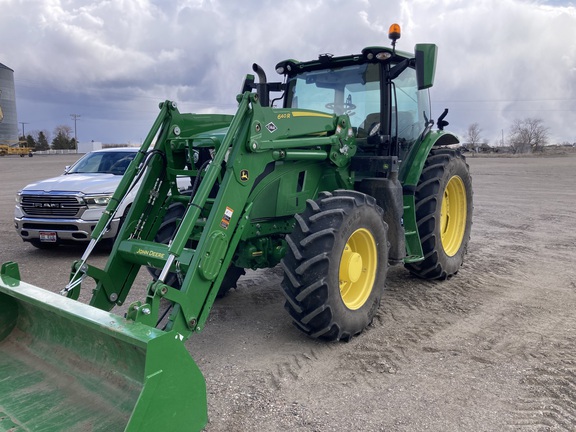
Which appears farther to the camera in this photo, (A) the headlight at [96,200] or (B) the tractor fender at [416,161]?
(A) the headlight at [96,200]

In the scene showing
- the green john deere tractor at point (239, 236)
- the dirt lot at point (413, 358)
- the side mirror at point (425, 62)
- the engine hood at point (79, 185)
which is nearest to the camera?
the green john deere tractor at point (239, 236)

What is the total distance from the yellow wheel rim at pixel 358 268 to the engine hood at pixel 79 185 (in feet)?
16.3

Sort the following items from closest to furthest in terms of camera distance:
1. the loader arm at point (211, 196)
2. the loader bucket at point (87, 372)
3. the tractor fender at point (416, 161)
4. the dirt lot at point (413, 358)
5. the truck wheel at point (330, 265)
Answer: the loader bucket at point (87, 372) < the dirt lot at point (413, 358) < the loader arm at point (211, 196) < the truck wheel at point (330, 265) < the tractor fender at point (416, 161)

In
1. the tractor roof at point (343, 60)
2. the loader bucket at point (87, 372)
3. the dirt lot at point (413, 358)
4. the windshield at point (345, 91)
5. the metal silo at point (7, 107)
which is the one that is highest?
the metal silo at point (7, 107)

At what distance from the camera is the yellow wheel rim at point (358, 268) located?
15.2 ft

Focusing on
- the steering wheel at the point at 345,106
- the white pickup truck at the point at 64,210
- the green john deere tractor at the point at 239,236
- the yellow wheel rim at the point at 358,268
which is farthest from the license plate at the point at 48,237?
the yellow wheel rim at the point at 358,268

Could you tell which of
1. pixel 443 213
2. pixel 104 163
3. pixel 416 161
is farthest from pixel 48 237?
pixel 443 213

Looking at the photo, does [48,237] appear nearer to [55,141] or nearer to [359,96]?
[359,96]

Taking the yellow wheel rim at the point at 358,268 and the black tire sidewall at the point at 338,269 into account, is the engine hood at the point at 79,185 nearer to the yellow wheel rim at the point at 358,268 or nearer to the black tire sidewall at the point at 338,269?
the yellow wheel rim at the point at 358,268

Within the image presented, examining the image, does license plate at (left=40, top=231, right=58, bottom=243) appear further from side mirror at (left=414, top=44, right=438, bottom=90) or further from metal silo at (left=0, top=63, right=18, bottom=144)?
metal silo at (left=0, top=63, right=18, bottom=144)

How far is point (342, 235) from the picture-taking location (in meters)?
4.36

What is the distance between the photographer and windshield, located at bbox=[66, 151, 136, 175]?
9711 mm

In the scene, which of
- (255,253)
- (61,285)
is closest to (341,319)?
(255,253)

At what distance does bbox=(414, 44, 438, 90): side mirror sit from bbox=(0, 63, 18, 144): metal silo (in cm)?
8308
